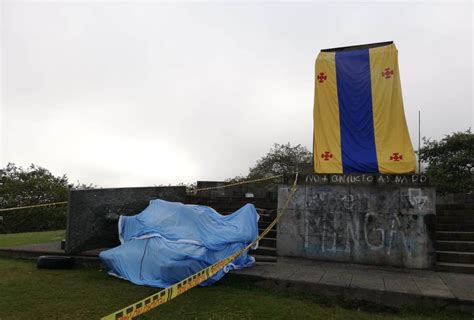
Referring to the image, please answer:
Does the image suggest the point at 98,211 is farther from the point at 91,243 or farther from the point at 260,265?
the point at 260,265

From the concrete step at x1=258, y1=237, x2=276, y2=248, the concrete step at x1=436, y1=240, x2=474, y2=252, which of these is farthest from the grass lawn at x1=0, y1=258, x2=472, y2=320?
the concrete step at x1=436, y1=240, x2=474, y2=252

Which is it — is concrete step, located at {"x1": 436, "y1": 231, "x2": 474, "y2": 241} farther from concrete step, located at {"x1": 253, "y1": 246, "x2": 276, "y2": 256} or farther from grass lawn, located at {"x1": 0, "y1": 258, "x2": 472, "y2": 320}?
concrete step, located at {"x1": 253, "y1": 246, "x2": 276, "y2": 256}

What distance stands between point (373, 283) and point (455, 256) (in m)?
2.42

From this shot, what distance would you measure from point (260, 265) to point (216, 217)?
4.04 ft

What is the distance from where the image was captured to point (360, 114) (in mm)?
7895

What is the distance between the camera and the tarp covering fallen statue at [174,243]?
5590 mm

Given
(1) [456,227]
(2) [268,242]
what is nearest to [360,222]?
(2) [268,242]

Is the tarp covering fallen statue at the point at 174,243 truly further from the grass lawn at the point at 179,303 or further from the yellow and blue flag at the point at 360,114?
the yellow and blue flag at the point at 360,114

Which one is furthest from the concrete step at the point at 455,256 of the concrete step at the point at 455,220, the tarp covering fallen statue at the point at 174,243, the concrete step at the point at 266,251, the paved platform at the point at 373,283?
the tarp covering fallen statue at the point at 174,243

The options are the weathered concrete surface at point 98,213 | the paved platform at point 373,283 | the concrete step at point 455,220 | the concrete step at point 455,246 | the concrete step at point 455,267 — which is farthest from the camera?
the concrete step at point 455,220

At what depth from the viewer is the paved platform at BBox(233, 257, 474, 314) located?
486 cm

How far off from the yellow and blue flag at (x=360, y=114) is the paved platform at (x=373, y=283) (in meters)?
2.19

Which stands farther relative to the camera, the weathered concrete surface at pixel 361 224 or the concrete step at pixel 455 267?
the weathered concrete surface at pixel 361 224

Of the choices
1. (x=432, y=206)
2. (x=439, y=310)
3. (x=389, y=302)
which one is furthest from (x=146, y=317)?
(x=432, y=206)
